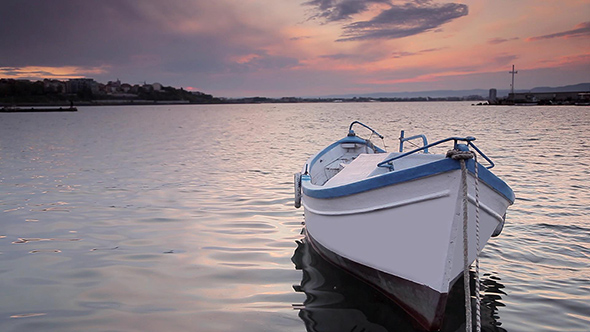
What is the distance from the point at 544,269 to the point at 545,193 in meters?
6.54

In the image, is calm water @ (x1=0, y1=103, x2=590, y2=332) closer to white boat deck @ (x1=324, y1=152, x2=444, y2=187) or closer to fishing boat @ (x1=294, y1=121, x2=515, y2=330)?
fishing boat @ (x1=294, y1=121, x2=515, y2=330)

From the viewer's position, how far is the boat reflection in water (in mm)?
5492

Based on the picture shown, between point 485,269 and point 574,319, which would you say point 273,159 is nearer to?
point 485,269

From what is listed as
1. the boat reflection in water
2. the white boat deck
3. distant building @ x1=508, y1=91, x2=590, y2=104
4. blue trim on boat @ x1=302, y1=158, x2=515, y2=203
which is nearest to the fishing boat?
blue trim on boat @ x1=302, y1=158, x2=515, y2=203

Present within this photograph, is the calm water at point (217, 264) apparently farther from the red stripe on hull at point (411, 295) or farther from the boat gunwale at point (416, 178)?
the boat gunwale at point (416, 178)

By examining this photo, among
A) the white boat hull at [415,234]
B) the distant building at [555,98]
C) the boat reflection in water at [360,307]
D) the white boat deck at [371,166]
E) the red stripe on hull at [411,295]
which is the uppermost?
the distant building at [555,98]

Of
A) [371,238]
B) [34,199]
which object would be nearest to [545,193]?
[371,238]

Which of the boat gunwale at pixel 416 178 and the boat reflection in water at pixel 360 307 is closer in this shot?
the boat gunwale at pixel 416 178

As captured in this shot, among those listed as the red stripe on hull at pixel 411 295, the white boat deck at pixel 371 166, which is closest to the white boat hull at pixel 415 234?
the red stripe on hull at pixel 411 295

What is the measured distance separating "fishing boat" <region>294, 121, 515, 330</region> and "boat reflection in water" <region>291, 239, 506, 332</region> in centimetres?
21

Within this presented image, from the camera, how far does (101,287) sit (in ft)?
21.7

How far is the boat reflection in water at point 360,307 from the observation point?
5.49 m

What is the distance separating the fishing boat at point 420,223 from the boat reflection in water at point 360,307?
211mm

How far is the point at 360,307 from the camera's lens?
5.95 m
